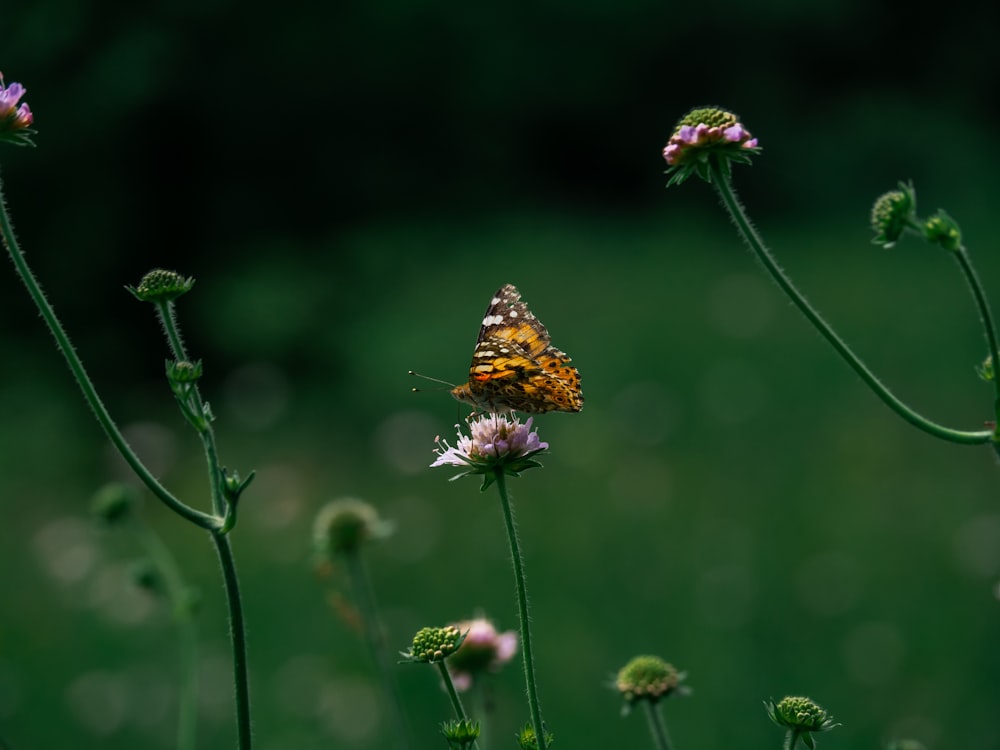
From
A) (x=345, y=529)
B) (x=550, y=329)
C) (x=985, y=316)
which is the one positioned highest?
(x=550, y=329)

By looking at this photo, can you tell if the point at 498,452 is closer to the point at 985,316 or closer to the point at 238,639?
the point at 238,639

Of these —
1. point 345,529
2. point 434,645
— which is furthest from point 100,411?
point 345,529

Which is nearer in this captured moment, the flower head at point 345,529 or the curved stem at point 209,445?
the curved stem at point 209,445

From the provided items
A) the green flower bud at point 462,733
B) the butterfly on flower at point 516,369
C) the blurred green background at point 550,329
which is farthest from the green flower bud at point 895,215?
the blurred green background at point 550,329

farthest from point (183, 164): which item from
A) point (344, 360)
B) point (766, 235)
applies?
point (766, 235)

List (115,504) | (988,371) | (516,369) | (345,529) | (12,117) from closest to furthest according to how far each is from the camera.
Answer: (988,371), (12,117), (516,369), (345,529), (115,504)

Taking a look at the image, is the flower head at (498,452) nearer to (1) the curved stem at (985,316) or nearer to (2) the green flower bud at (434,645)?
(2) the green flower bud at (434,645)

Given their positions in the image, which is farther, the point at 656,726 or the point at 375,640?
the point at 375,640
